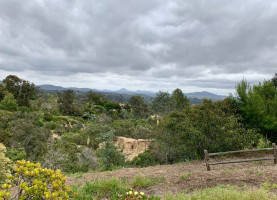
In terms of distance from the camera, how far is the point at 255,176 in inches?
248

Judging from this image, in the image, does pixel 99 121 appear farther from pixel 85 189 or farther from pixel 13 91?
pixel 13 91

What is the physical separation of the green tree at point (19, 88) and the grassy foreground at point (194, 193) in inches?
1369

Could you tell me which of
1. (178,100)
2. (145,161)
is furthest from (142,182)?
(178,100)

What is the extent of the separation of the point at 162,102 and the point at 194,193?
75.4ft

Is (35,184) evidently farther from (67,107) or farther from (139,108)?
(139,108)

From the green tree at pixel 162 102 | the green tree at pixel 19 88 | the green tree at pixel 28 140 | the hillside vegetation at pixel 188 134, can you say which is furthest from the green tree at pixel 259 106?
the green tree at pixel 19 88

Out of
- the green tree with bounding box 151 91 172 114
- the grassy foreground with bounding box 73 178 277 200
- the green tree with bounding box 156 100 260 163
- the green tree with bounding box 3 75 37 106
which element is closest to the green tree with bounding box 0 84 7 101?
the green tree with bounding box 3 75 37 106

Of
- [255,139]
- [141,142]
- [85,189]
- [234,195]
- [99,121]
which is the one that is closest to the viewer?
[234,195]

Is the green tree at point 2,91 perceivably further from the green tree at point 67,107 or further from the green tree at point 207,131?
the green tree at point 207,131

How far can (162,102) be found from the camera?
27.8 metres

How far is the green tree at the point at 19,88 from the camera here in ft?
115

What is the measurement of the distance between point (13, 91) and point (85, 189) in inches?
1441

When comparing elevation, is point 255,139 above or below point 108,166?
above

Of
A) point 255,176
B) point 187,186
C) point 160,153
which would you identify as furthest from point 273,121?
point 187,186
